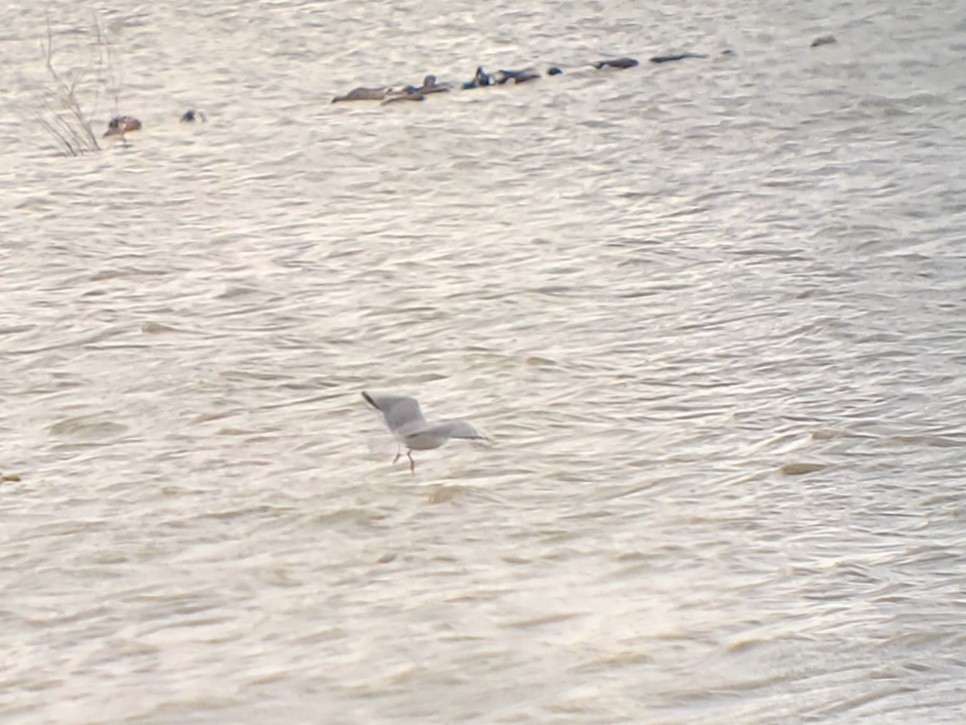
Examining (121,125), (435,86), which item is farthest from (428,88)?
(121,125)

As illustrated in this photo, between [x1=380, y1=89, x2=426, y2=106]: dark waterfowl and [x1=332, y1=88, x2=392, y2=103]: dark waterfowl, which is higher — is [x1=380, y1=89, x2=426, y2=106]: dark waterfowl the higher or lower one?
the lower one

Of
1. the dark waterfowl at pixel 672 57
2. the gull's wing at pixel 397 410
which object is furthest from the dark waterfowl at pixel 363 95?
the gull's wing at pixel 397 410

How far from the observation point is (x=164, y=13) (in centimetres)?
1007

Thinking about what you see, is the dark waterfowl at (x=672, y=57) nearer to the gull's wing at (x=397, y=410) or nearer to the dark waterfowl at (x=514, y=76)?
the dark waterfowl at (x=514, y=76)

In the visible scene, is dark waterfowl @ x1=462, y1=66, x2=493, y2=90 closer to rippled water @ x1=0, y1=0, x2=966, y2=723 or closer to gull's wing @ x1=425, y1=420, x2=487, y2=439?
rippled water @ x1=0, y1=0, x2=966, y2=723

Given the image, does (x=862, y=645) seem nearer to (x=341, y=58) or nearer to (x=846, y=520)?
(x=846, y=520)

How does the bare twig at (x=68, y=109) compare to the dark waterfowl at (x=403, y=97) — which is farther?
the dark waterfowl at (x=403, y=97)

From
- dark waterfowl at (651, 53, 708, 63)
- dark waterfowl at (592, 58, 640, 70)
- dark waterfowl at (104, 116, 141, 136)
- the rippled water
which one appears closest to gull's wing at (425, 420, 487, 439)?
the rippled water

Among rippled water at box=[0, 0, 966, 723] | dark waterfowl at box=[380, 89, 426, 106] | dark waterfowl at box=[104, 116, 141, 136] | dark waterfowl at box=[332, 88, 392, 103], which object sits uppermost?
dark waterfowl at box=[104, 116, 141, 136]

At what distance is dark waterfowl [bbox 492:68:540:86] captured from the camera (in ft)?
26.5

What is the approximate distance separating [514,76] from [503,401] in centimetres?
406

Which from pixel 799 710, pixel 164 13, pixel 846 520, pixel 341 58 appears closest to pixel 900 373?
pixel 846 520

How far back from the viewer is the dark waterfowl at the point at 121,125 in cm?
742

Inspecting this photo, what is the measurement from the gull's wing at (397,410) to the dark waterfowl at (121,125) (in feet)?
12.4
